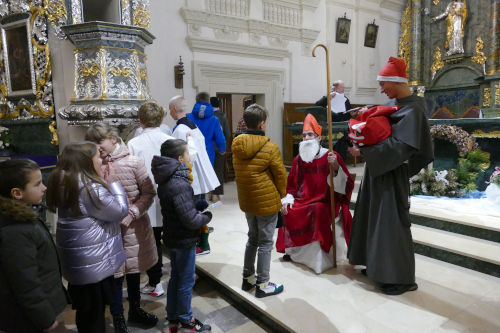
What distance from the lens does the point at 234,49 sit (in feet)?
23.4

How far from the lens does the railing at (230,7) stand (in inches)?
268

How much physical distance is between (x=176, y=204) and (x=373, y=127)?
159cm

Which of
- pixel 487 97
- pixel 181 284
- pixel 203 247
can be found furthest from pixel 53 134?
pixel 487 97

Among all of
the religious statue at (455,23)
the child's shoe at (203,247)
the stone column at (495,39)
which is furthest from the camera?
the religious statue at (455,23)

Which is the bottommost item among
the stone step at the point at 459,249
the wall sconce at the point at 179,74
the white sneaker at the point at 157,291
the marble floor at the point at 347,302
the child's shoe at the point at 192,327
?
the white sneaker at the point at 157,291

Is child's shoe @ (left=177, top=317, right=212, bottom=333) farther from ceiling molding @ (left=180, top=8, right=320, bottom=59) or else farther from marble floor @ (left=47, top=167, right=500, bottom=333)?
ceiling molding @ (left=180, top=8, right=320, bottom=59)

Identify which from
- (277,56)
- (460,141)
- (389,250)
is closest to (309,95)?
(277,56)

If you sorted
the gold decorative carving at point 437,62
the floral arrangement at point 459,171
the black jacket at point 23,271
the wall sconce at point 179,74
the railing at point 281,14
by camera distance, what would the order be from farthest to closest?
the gold decorative carving at point 437,62 → the railing at point 281,14 → the wall sconce at point 179,74 → the floral arrangement at point 459,171 → the black jacket at point 23,271

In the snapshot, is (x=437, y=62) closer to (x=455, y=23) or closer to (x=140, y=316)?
(x=455, y=23)

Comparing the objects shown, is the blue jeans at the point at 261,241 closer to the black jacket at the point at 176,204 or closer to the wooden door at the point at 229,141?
the black jacket at the point at 176,204

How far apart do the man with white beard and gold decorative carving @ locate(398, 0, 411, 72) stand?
7.79 m

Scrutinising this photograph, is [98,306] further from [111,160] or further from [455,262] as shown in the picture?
[455,262]

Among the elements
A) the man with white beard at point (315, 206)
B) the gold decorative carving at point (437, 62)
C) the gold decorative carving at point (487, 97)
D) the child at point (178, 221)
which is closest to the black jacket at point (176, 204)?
the child at point (178, 221)

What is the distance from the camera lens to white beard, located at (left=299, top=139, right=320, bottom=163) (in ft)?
10.1
